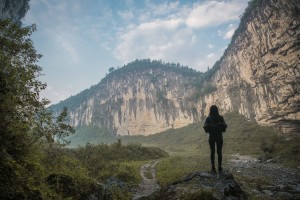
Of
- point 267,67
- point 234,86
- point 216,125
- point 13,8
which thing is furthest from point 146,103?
point 216,125

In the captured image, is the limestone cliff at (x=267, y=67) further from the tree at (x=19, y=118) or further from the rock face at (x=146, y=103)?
the tree at (x=19, y=118)

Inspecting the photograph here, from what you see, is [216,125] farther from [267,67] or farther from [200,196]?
[267,67]

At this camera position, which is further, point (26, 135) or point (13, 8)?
point (13, 8)

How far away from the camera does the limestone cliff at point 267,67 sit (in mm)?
64688

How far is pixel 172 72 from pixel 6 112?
17149 cm

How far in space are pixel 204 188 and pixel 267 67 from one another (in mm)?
74977

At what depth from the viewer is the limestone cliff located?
64688 millimetres

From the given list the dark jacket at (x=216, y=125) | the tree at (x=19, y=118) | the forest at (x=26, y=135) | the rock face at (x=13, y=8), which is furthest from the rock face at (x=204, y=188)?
the rock face at (x=13, y=8)

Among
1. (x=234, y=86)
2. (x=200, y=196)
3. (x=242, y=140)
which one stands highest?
(x=234, y=86)

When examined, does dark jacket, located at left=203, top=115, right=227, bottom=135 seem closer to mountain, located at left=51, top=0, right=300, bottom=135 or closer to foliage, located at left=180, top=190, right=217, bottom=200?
foliage, located at left=180, top=190, right=217, bottom=200

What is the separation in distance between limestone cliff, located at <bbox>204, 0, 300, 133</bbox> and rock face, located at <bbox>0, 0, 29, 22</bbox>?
201 feet

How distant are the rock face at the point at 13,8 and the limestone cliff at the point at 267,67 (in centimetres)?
6128

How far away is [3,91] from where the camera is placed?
8500 millimetres

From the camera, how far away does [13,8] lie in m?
59.9
